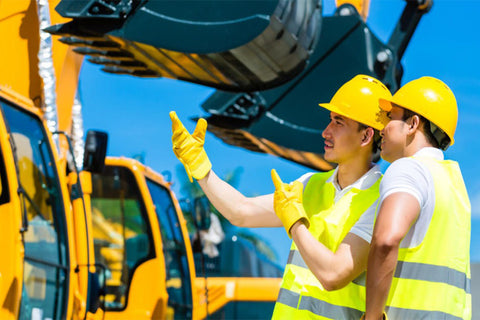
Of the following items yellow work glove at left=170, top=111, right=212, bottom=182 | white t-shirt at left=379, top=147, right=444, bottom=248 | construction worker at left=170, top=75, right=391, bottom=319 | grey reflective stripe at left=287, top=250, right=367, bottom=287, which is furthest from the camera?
yellow work glove at left=170, top=111, right=212, bottom=182

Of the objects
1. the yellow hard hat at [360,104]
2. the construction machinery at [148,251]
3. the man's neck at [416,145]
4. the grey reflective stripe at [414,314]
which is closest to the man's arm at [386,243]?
the grey reflective stripe at [414,314]

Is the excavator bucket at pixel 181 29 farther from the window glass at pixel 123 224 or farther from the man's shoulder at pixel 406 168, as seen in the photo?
the man's shoulder at pixel 406 168

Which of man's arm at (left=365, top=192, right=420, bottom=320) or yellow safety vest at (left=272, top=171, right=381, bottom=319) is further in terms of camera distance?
yellow safety vest at (left=272, top=171, right=381, bottom=319)

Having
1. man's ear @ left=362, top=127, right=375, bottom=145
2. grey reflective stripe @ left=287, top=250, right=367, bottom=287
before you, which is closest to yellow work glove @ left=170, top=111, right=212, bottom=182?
grey reflective stripe @ left=287, top=250, right=367, bottom=287

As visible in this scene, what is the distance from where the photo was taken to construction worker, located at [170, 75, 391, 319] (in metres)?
2.31

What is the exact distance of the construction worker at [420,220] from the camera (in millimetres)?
2121

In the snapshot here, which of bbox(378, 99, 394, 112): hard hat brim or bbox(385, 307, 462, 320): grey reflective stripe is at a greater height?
bbox(378, 99, 394, 112): hard hat brim

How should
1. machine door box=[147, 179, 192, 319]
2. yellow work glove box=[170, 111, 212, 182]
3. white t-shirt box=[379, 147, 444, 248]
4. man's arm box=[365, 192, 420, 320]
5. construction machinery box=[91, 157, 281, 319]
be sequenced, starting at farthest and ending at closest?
machine door box=[147, 179, 192, 319] < construction machinery box=[91, 157, 281, 319] < yellow work glove box=[170, 111, 212, 182] < white t-shirt box=[379, 147, 444, 248] < man's arm box=[365, 192, 420, 320]

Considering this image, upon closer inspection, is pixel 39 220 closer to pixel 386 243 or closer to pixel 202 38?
pixel 202 38

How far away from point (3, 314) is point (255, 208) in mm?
1575

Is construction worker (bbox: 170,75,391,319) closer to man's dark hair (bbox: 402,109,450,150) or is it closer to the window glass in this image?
man's dark hair (bbox: 402,109,450,150)

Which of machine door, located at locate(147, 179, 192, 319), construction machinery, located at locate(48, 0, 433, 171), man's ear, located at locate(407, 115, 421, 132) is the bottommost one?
machine door, located at locate(147, 179, 192, 319)

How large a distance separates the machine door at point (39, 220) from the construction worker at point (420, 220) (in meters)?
2.15

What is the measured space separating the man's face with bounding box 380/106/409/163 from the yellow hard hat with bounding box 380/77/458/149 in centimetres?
5
